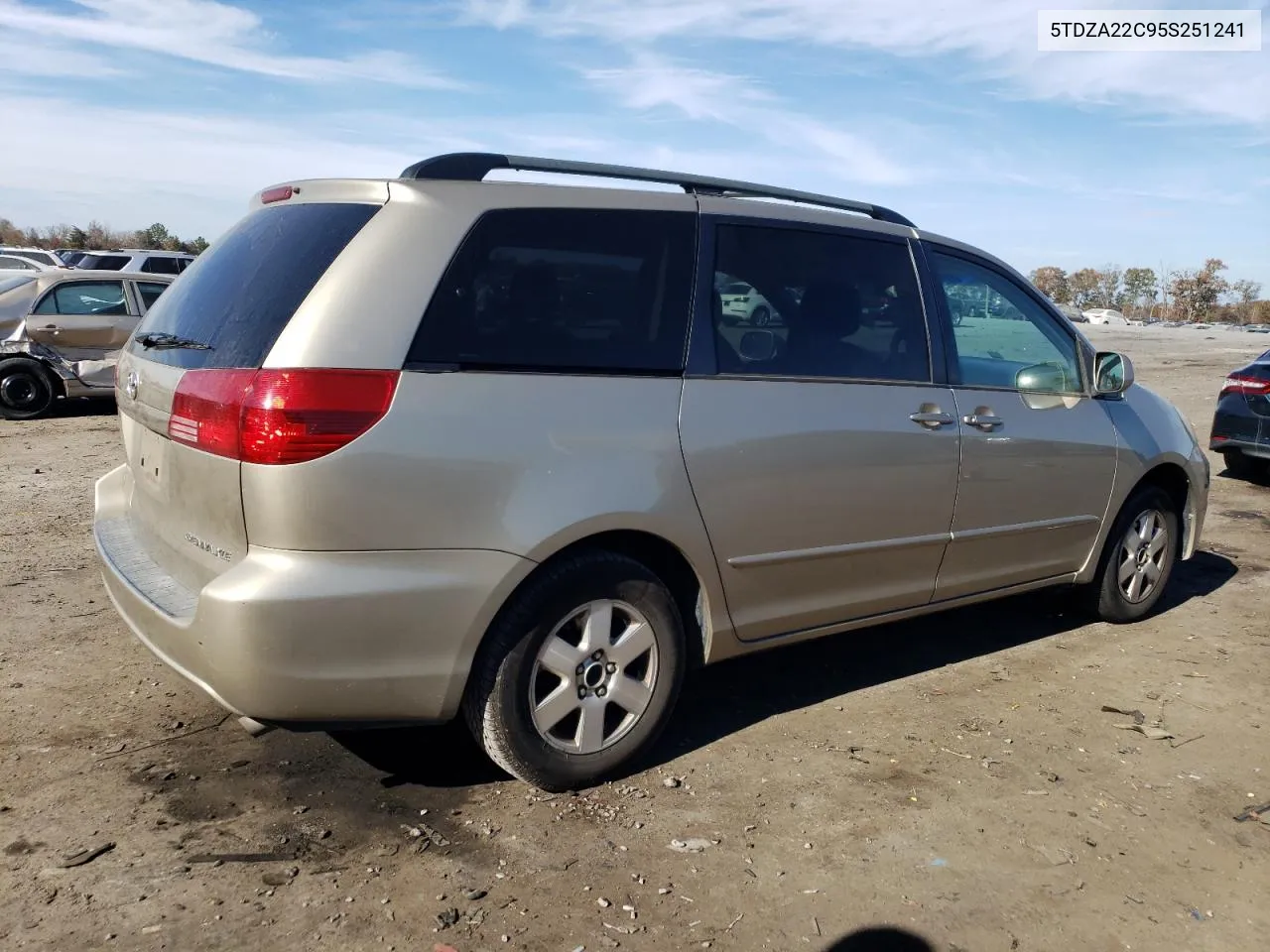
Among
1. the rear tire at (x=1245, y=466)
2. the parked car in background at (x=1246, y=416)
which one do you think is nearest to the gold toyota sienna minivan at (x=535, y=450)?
the parked car in background at (x=1246, y=416)

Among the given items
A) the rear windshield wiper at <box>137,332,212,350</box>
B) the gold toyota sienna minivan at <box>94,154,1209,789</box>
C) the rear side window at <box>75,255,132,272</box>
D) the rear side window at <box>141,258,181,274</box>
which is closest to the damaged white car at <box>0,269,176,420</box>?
the rear side window at <box>141,258,181,274</box>

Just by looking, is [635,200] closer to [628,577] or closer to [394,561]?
[628,577]

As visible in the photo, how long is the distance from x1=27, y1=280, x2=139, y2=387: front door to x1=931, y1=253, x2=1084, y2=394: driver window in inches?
398

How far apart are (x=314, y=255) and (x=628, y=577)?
52.8 inches

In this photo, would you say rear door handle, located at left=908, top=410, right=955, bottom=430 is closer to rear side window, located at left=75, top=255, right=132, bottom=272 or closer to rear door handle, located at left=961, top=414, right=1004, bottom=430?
rear door handle, located at left=961, top=414, right=1004, bottom=430

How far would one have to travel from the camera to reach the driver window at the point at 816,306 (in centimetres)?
380

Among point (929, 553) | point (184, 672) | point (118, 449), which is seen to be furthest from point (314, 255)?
point (118, 449)

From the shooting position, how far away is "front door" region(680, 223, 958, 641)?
3.66m

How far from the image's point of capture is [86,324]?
12.1 metres

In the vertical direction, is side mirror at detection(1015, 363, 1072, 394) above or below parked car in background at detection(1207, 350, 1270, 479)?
above

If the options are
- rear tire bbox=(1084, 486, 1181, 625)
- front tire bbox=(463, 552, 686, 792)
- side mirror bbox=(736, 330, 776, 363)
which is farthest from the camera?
rear tire bbox=(1084, 486, 1181, 625)

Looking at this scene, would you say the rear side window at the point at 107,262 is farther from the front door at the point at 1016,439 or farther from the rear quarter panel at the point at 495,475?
the rear quarter panel at the point at 495,475

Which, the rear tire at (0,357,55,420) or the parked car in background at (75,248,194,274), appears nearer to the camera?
the rear tire at (0,357,55,420)

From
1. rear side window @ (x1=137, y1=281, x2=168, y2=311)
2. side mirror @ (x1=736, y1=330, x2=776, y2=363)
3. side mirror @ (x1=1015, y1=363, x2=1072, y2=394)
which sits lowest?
side mirror @ (x1=1015, y1=363, x2=1072, y2=394)
